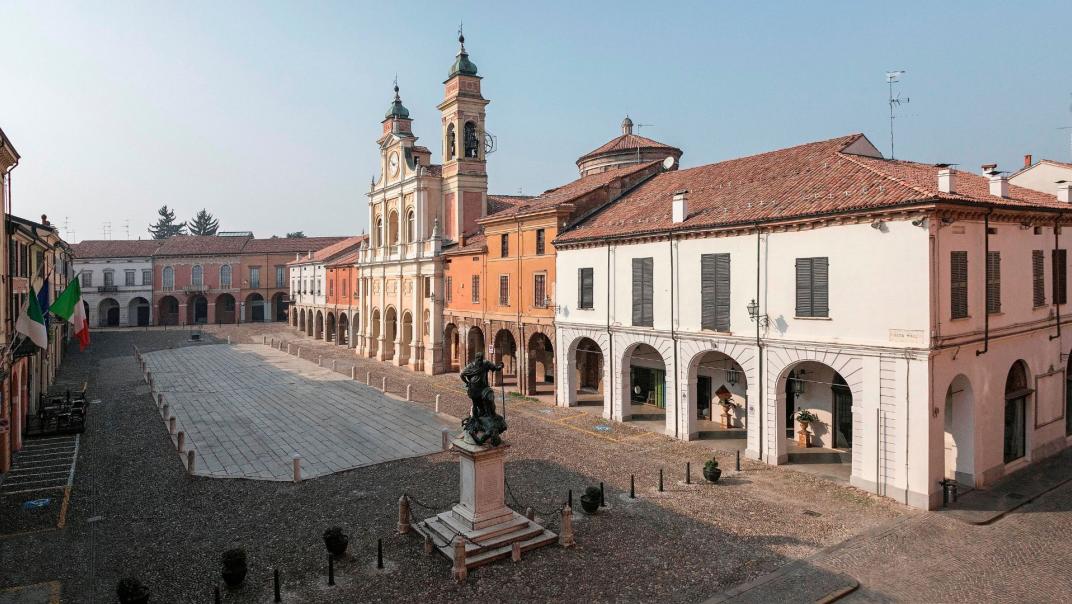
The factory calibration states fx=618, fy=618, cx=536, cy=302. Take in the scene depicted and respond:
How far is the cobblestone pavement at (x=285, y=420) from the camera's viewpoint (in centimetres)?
2173

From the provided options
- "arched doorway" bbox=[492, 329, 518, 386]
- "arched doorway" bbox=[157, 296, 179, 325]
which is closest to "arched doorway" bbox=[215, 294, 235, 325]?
"arched doorway" bbox=[157, 296, 179, 325]

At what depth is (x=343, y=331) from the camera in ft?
212

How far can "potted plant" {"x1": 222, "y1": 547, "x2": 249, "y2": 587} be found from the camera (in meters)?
12.2

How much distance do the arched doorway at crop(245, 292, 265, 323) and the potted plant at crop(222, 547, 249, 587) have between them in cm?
7914

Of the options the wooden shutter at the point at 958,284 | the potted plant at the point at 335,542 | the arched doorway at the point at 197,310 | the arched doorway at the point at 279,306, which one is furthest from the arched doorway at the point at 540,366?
the arched doorway at the point at 197,310

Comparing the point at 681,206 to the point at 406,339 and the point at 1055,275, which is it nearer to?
the point at 1055,275

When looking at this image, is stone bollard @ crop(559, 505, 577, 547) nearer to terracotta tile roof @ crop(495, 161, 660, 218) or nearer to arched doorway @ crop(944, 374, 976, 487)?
arched doorway @ crop(944, 374, 976, 487)

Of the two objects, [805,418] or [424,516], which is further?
[805,418]

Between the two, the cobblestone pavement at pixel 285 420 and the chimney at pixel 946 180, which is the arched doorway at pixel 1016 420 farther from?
the cobblestone pavement at pixel 285 420

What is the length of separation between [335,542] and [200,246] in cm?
8130

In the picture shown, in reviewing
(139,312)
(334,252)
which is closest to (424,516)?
(334,252)

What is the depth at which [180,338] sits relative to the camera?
65.5 m

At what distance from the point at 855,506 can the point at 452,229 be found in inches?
1254

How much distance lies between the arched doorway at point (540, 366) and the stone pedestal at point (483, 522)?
1905 centimetres
